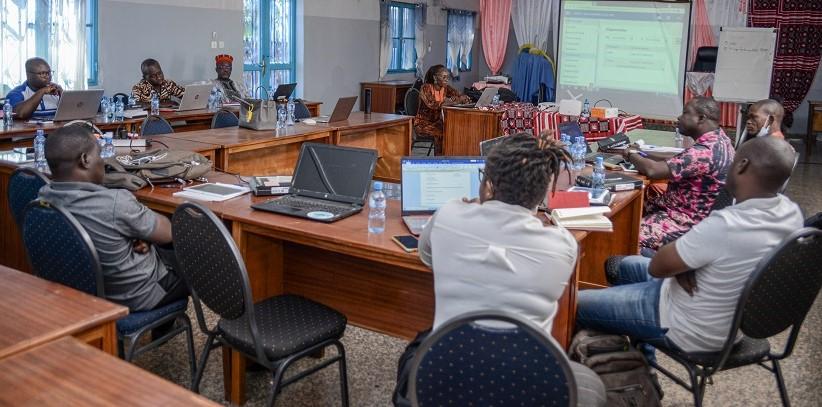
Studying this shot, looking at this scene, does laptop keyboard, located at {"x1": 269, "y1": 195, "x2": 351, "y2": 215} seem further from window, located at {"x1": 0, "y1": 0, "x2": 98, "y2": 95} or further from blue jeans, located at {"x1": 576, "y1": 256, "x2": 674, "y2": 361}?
window, located at {"x1": 0, "y1": 0, "x2": 98, "y2": 95}

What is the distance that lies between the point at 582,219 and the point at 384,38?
8456 mm

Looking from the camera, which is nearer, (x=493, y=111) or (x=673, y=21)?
(x=493, y=111)

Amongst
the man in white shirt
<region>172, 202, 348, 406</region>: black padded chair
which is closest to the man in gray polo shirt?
<region>172, 202, 348, 406</region>: black padded chair

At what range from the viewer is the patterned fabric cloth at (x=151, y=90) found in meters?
6.99

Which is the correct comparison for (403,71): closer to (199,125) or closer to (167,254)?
(199,125)

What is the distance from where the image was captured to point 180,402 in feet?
4.97

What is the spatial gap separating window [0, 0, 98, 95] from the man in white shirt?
587cm

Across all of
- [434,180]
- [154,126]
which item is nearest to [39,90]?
[154,126]

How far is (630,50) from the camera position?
8773mm

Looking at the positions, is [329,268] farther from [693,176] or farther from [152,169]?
[693,176]

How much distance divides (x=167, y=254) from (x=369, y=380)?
916 mm

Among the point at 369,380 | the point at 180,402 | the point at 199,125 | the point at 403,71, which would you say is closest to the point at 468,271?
the point at 180,402

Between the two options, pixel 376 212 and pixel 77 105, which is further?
pixel 77 105

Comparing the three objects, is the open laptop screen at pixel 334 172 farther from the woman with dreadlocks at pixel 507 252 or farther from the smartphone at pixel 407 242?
the woman with dreadlocks at pixel 507 252
